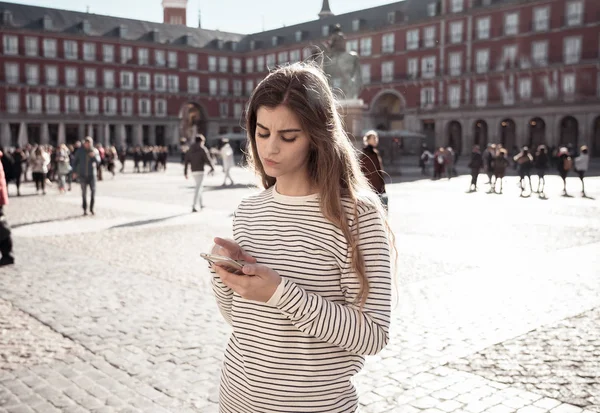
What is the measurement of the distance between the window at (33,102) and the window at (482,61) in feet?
131

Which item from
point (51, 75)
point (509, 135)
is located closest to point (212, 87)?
point (51, 75)

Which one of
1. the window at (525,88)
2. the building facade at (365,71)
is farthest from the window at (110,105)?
the window at (525,88)

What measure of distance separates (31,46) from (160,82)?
12.9 m

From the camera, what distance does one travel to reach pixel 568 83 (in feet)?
139

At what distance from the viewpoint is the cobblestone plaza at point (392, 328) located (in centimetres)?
391

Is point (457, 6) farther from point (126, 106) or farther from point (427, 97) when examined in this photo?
point (126, 106)

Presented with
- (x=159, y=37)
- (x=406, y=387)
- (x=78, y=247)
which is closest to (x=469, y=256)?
(x=406, y=387)

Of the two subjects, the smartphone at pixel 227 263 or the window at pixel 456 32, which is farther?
the window at pixel 456 32

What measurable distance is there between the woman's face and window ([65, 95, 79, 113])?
61.4 m

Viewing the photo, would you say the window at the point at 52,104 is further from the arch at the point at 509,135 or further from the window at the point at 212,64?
the arch at the point at 509,135

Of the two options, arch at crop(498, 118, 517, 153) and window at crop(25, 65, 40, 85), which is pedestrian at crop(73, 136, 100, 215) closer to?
arch at crop(498, 118, 517, 153)

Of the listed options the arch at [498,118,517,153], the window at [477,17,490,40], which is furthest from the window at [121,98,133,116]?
the arch at [498,118,517,153]

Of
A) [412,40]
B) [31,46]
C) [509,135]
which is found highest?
[31,46]

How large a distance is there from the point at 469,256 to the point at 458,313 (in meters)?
2.95
